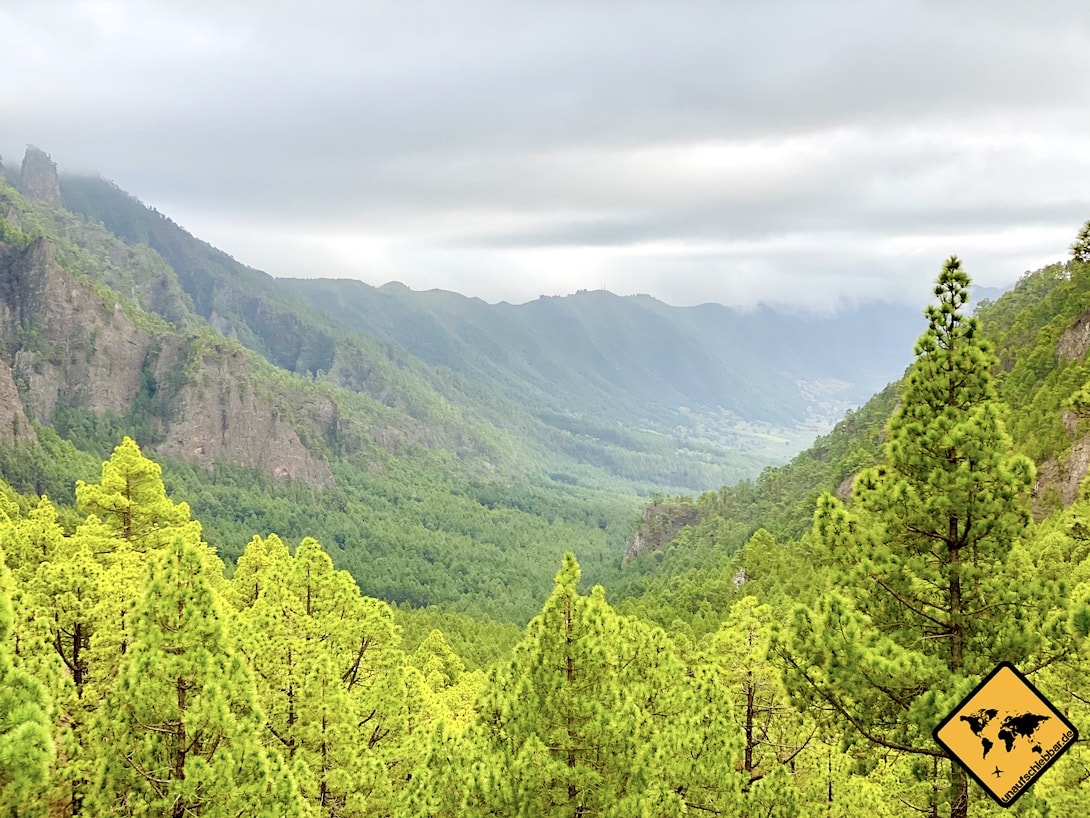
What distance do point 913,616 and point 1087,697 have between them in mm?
6916

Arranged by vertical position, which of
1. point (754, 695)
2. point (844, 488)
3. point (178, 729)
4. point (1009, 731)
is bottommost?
point (754, 695)

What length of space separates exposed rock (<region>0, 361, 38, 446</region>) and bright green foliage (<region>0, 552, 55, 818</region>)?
17278 centimetres

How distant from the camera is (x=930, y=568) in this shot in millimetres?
14211

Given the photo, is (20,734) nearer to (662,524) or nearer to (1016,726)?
(1016,726)

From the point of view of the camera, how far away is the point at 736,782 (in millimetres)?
17906

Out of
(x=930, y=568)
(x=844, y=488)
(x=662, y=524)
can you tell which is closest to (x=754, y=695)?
(x=930, y=568)

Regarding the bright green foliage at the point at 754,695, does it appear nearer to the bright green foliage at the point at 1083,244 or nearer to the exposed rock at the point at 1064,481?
the exposed rock at the point at 1064,481

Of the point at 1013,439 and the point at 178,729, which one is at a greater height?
the point at 1013,439

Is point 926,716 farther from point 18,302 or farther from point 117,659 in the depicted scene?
point 18,302

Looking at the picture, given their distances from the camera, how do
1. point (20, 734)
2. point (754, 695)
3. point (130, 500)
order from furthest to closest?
point (130, 500)
point (754, 695)
point (20, 734)

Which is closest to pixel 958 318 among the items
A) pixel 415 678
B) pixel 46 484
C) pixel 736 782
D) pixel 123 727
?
pixel 736 782

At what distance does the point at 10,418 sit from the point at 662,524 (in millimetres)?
135897

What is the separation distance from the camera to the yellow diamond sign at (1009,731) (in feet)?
29.0

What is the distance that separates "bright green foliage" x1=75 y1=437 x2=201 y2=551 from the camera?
3112 centimetres
